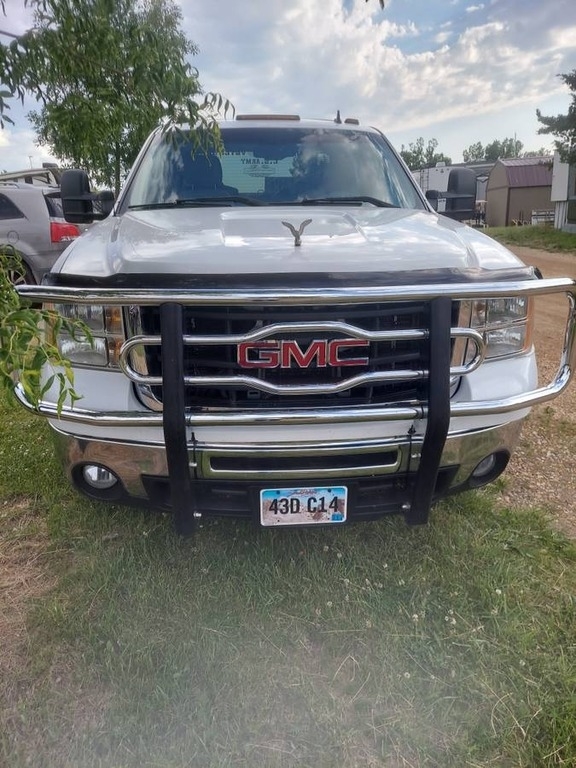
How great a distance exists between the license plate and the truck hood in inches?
31.3

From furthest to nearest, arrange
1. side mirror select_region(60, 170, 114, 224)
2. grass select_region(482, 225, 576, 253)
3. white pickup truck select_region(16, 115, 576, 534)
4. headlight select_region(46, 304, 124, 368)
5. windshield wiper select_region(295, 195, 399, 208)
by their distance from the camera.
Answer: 1. grass select_region(482, 225, 576, 253)
2. side mirror select_region(60, 170, 114, 224)
3. windshield wiper select_region(295, 195, 399, 208)
4. headlight select_region(46, 304, 124, 368)
5. white pickup truck select_region(16, 115, 576, 534)

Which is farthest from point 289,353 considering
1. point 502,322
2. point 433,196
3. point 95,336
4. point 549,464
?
point 433,196

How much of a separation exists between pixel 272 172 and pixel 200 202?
0.59m

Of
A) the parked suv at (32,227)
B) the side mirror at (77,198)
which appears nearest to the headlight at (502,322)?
the side mirror at (77,198)

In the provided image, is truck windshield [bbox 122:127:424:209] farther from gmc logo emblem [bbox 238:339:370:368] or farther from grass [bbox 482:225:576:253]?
grass [bbox 482:225:576:253]

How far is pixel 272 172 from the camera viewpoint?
140 inches

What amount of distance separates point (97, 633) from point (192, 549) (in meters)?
0.60

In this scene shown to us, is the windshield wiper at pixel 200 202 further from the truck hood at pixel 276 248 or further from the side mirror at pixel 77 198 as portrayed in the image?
the side mirror at pixel 77 198

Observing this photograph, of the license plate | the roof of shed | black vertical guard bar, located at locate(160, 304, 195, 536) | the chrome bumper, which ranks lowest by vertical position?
the license plate

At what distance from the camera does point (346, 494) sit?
2.17 metres

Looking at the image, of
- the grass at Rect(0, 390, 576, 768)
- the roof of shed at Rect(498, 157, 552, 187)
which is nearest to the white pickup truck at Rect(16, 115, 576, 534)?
the grass at Rect(0, 390, 576, 768)

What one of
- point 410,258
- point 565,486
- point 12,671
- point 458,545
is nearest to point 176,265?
point 410,258

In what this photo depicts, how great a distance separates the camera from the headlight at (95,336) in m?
2.12

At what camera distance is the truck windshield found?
337 centimetres
